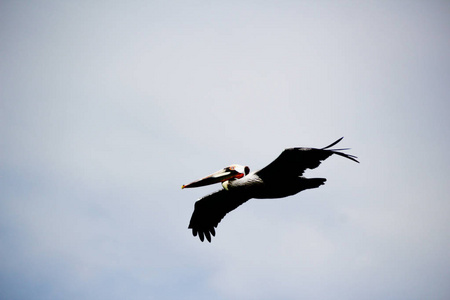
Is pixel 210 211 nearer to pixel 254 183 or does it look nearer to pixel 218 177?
pixel 218 177

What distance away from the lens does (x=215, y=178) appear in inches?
655

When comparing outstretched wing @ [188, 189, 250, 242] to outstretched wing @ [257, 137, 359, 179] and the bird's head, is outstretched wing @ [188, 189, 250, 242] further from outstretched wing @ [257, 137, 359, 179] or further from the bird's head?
outstretched wing @ [257, 137, 359, 179]

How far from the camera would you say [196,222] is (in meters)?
18.2

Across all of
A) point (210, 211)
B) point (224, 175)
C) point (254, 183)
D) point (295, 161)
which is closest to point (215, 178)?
point (224, 175)

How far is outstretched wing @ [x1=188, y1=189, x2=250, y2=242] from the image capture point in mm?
17531

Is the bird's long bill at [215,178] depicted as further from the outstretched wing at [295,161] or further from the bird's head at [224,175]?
the outstretched wing at [295,161]

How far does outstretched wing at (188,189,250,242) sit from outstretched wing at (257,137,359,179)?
2518 mm

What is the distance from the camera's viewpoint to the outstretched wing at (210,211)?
17.5 metres

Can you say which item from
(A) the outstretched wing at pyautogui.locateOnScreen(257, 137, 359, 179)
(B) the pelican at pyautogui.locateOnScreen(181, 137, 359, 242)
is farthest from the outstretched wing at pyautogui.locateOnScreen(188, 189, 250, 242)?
(A) the outstretched wing at pyautogui.locateOnScreen(257, 137, 359, 179)

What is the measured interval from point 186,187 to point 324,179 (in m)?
4.95

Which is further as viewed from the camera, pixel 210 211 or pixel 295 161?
pixel 210 211

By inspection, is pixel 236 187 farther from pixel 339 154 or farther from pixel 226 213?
pixel 339 154

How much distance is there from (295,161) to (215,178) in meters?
3.24

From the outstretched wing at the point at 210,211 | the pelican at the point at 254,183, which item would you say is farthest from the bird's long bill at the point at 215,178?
the outstretched wing at the point at 210,211
